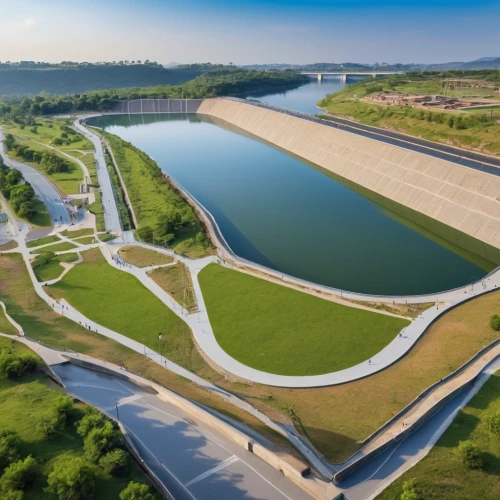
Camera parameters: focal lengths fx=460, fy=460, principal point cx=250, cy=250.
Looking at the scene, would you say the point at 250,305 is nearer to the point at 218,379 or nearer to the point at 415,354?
the point at 218,379

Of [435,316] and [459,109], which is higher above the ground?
[459,109]

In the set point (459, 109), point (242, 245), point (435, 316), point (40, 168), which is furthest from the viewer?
point (459, 109)

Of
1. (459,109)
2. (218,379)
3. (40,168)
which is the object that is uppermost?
(459,109)

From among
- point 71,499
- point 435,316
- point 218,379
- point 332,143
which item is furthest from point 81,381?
point 332,143

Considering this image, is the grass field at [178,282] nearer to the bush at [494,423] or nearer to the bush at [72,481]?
the bush at [72,481]

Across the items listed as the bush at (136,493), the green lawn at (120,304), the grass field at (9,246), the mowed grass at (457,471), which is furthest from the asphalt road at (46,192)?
the mowed grass at (457,471)

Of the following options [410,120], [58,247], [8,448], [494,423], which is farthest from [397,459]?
[410,120]

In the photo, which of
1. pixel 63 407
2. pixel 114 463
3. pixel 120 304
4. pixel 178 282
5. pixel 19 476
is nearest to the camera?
pixel 19 476

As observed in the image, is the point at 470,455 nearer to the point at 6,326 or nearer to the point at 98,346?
the point at 98,346
